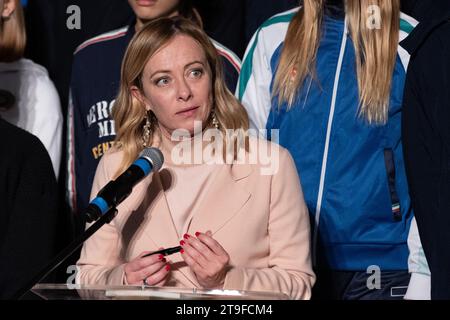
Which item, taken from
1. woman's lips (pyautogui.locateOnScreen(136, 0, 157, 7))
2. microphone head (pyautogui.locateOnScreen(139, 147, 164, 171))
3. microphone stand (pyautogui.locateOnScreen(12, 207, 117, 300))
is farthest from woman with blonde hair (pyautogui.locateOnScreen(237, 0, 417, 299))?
microphone stand (pyautogui.locateOnScreen(12, 207, 117, 300))

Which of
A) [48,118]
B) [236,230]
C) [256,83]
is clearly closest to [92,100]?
[48,118]

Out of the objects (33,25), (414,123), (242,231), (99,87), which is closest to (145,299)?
(242,231)

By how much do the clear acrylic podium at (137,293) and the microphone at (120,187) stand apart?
0.15 m

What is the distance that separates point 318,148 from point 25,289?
1354 mm

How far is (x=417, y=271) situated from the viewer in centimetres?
305

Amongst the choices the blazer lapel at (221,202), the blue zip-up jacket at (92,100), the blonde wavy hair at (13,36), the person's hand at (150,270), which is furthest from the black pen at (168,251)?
the blonde wavy hair at (13,36)

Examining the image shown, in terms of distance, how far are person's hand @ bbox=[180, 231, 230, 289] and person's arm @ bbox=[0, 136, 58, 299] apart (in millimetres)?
472

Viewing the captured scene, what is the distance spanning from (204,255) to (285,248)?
1.04 ft

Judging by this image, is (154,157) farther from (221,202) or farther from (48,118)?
(48,118)

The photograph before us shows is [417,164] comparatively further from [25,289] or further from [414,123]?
[25,289]

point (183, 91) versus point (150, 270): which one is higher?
point (183, 91)

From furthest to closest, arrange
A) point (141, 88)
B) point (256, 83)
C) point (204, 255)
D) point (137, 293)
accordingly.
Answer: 1. point (256, 83)
2. point (141, 88)
3. point (204, 255)
4. point (137, 293)

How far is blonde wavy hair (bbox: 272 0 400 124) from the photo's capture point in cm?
317

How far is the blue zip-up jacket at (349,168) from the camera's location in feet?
10.3
